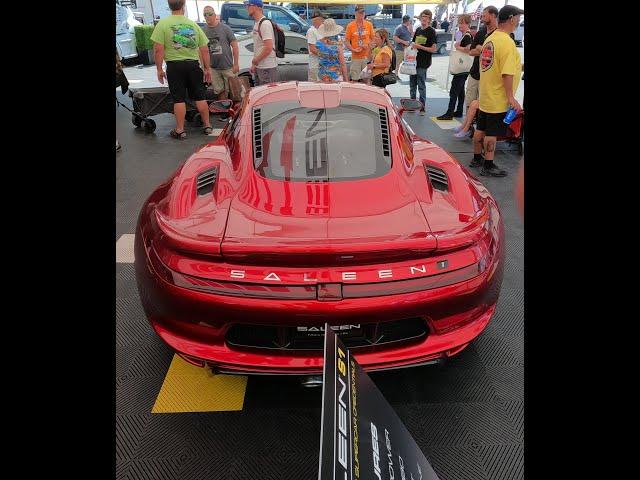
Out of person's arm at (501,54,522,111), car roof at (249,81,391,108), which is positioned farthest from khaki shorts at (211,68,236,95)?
car roof at (249,81,391,108)

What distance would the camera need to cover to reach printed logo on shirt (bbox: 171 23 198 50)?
5.90 meters

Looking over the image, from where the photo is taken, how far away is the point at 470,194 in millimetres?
2180

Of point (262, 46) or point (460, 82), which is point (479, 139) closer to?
point (460, 82)

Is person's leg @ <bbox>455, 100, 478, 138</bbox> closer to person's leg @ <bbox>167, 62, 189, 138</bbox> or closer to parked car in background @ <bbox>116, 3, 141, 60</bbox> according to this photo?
person's leg @ <bbox>167, 62, 189, 138</bbox>

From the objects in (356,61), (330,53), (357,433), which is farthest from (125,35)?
(357,433)

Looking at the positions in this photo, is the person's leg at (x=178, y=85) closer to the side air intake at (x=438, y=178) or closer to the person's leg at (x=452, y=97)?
the person's leg at (x=452, y=97)

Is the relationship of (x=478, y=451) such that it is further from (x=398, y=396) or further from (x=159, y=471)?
(x=159, y=471)

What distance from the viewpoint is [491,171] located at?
A: 5.13 meters

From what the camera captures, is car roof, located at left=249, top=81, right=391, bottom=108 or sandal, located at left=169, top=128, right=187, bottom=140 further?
sandal, located at left=169, top=128, right=187, bottom=140

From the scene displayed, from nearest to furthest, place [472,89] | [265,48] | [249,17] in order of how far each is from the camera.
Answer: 1. [472,89]
2. [265,48]
3. [249,17]

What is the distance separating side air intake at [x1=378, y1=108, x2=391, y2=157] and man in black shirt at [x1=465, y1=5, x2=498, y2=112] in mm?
3977

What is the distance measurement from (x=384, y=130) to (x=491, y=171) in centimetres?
305

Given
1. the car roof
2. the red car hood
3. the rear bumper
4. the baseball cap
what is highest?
the baseball cap

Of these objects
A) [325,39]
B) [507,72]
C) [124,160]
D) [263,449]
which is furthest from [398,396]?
[325,39]
